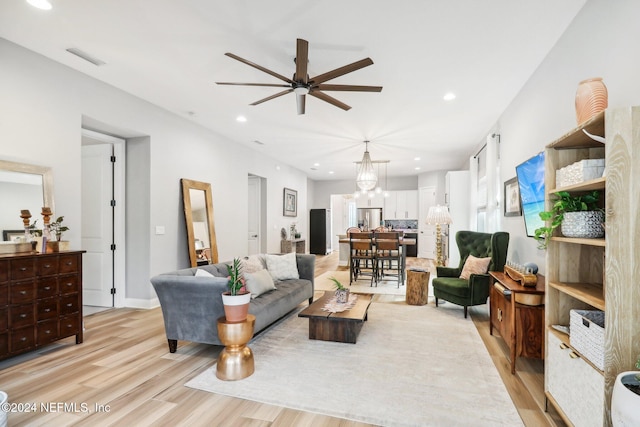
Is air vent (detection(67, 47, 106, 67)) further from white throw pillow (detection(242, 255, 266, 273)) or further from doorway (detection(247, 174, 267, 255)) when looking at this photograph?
doorway (detection(247, 174, 267, 255))

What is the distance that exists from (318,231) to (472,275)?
7.38 meters

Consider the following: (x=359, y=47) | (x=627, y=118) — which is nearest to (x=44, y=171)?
(x=359, y=47)

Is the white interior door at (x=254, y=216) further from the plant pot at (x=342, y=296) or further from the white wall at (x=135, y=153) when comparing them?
the plant pot at (x=342, y=296)

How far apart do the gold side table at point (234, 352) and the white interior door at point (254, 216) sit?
17.3 ft

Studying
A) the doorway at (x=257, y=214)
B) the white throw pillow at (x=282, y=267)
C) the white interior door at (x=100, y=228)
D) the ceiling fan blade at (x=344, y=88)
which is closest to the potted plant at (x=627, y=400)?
the ceiling fan blade at (x=344, y=88)

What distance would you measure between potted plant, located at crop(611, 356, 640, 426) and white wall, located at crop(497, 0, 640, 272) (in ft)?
4.82

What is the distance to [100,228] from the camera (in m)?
4.46

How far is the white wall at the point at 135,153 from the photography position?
3.01 m

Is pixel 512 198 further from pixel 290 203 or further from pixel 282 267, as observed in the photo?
pixel 290 203

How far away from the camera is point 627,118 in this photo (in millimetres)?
A: 1394

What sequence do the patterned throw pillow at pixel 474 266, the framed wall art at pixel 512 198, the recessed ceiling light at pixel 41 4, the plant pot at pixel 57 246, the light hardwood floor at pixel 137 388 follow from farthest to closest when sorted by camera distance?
the patterned throw pillow at pixel 474 266
the framed wall art at pixel 512 198
the plant pot at pixel 57 246
the recessed ceiling light at pixel 41 4
the light hardwood floor at pixel 137 388

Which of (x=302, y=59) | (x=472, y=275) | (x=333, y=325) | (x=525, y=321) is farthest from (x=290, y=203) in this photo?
(x=525, y=321)

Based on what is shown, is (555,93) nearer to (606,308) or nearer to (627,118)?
(627,118)

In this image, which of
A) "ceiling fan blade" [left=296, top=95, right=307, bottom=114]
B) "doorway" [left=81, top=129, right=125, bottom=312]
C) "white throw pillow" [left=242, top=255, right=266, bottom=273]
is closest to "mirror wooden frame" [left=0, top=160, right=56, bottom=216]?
"doorway" [left=81, top=129, right=125, bottom=312]
